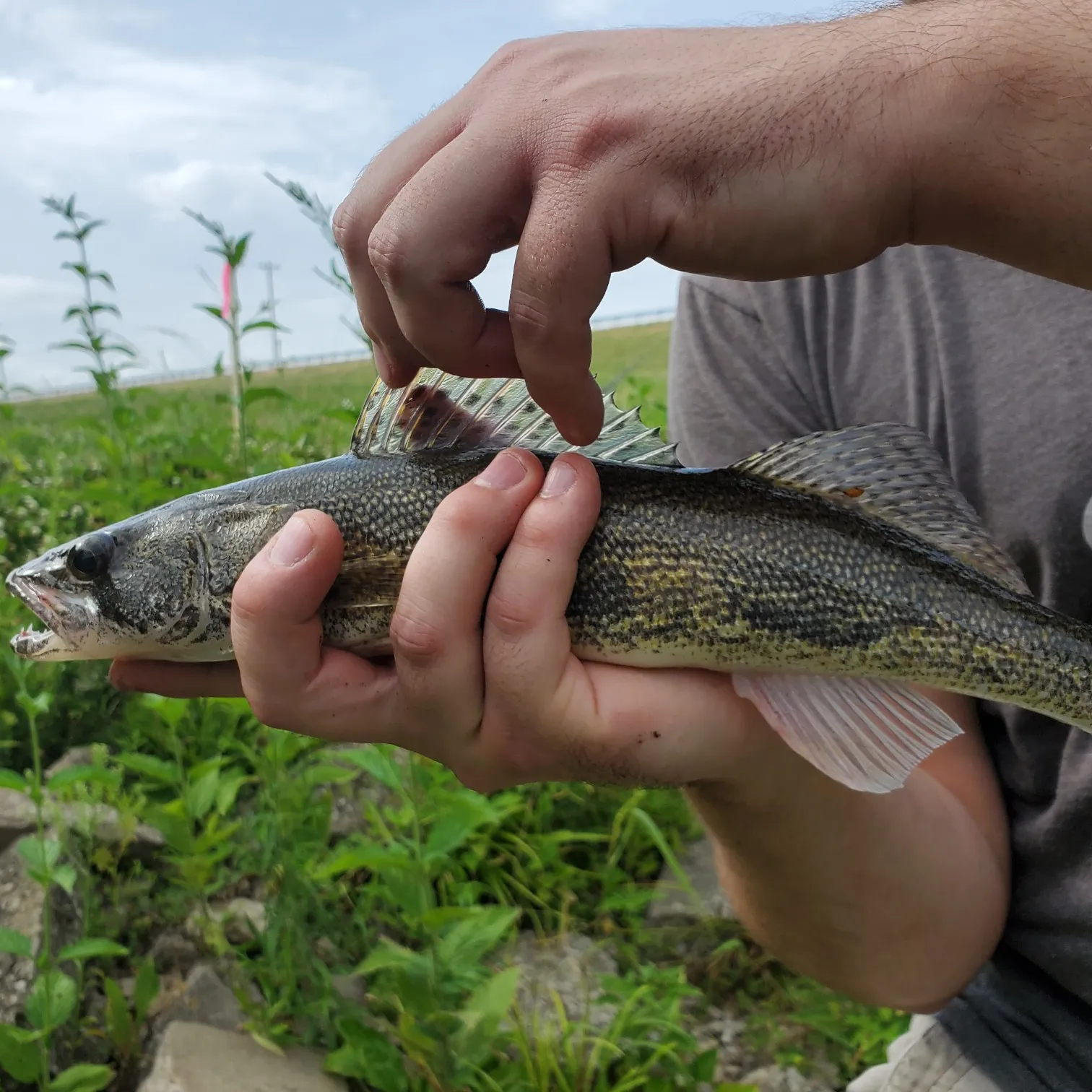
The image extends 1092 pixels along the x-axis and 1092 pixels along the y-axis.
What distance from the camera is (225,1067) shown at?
7.08ft

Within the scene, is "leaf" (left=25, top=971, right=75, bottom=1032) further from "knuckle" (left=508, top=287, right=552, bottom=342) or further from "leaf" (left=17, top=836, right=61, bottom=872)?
"knuckle" (left=508, top=287, right=552, bottom=342)

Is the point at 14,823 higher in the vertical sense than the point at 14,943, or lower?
lower

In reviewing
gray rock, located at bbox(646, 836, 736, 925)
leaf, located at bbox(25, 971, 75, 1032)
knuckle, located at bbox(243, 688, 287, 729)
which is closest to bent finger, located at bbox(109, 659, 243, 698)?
knuckle, located at bbox(243, 688, 287, 729)

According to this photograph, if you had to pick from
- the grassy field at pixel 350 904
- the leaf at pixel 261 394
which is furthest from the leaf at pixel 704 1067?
the leaf at pixel 261 394

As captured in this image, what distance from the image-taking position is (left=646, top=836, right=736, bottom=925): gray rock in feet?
10.8

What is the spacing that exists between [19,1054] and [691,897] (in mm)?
2230

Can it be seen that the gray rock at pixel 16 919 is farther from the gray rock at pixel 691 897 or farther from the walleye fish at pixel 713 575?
the gray rock at pixel 691 897

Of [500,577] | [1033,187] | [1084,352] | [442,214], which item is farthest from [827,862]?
[442,214]

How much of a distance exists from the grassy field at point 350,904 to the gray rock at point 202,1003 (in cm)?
5

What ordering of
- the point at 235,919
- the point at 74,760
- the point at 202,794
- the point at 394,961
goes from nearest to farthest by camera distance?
the point at 394,961, the point at 202,794, the point at 235,919, the point at 74,760

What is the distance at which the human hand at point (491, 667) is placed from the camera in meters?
1.60

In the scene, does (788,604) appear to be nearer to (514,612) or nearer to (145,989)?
(514,612)

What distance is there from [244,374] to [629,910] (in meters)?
2.38

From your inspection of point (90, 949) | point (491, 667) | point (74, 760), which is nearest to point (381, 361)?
point (491, 667)
